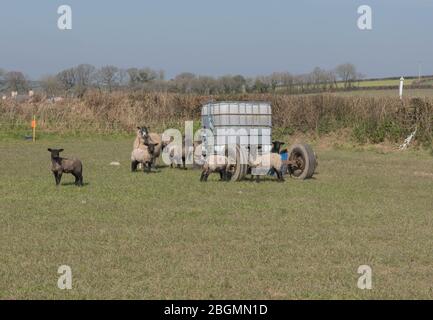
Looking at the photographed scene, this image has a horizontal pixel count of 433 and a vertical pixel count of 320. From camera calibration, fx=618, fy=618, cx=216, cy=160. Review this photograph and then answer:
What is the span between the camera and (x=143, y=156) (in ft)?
62.2

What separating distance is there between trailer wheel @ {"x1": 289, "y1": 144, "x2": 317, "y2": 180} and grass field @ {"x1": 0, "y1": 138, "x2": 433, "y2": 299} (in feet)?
1.94

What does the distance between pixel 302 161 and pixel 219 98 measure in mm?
24253

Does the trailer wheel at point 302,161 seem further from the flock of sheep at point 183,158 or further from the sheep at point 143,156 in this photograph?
the sheep at point 143,156

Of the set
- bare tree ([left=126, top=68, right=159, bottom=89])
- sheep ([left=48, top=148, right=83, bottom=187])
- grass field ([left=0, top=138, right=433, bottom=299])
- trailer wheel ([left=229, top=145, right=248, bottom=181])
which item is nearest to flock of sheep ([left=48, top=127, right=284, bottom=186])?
sheep ([left=48, top=148, right=83, bottom=187])

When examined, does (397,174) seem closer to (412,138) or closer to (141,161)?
(141,161)

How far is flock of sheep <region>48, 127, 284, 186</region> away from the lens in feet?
50.3

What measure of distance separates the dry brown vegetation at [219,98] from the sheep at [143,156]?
1615 centimetres

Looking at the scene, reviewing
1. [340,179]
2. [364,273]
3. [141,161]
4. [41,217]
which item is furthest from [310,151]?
[364,273]

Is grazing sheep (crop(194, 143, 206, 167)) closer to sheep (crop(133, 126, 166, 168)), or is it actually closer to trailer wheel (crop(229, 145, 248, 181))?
sheep (crop(133, 126, 166, 168))

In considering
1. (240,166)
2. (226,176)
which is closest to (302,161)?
(240,166)

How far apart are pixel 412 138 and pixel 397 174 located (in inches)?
467

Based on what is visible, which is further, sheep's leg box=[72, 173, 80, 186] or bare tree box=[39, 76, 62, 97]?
bare tree box=[39, 76, 62, 97]

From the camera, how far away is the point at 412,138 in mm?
30844
